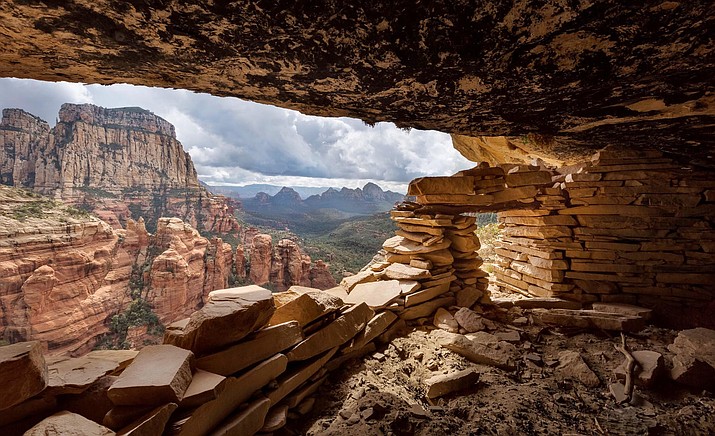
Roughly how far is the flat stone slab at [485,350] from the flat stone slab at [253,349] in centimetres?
209

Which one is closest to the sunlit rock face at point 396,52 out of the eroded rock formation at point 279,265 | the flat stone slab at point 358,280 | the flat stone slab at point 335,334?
the flat stone slab at point 335,334

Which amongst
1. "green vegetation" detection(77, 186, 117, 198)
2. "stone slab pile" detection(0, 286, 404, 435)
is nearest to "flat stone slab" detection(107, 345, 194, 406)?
"stone slab pile" detection(0, 286, 404, 435)

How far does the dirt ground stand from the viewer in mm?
2416

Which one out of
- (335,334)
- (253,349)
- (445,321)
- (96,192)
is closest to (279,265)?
(445,321)

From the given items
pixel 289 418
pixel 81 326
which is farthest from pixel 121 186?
pixel 289 418

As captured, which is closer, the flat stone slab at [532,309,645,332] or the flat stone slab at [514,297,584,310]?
the flat stone slab at [532,309,645,332]

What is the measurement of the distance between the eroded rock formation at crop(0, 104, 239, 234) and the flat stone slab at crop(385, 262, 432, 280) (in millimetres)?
53958

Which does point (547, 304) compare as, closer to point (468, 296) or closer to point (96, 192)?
point (468, 296)

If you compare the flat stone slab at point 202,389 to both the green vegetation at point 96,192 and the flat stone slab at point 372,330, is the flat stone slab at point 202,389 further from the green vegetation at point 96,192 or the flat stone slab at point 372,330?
the green vegetation at point 96,192

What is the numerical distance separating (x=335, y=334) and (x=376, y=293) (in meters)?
1.27

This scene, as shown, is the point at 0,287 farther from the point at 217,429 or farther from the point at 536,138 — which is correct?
the point at 536,138

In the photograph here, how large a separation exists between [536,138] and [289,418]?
474 centimetres

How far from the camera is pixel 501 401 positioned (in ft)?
9.11

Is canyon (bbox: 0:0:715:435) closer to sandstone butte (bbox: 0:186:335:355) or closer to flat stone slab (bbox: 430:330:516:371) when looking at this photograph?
flat stone slab (bbox: 430:330:516:371)
